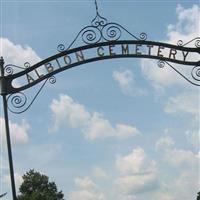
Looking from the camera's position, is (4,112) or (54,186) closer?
(4,112)

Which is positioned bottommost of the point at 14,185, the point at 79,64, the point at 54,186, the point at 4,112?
the point at 14,185

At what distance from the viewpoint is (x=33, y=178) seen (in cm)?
7912

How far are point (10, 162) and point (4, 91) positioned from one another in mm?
1431

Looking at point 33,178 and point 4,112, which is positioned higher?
point 33,178

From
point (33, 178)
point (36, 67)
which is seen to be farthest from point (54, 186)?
point (36, 67)

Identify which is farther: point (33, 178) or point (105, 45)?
point (33, 178)

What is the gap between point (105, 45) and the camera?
11.8m

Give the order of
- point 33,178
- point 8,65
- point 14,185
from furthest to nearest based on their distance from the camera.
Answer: point 33,178
point 8,65
point 14,185

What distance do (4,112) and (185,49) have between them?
383cm

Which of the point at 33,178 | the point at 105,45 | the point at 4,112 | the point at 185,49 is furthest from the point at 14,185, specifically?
the point at 33,178

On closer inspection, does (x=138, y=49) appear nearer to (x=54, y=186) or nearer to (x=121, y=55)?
(x=121, y=55)

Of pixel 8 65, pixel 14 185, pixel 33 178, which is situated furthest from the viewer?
pixel 33 178

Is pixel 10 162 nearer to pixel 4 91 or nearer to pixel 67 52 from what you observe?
pixel 4 91

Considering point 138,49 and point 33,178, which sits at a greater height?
point 33,178
